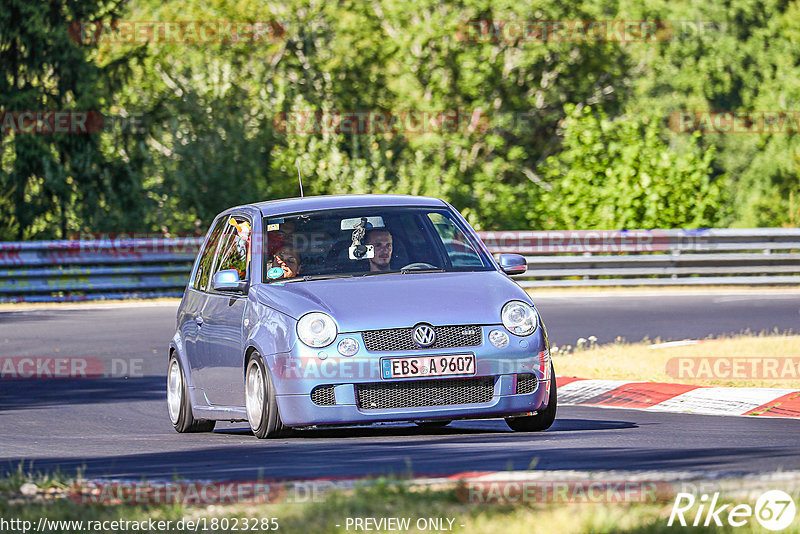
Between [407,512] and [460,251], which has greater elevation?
[460,251]

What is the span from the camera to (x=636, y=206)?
104ft

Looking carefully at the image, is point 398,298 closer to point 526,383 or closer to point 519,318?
point 519,318

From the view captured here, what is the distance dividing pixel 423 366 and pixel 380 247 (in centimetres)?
132

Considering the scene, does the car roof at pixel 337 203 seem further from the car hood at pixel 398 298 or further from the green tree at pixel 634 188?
the green tree at pixel 634 188

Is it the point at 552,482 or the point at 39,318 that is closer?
the point at 552,482

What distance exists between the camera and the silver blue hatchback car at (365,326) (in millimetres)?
8781

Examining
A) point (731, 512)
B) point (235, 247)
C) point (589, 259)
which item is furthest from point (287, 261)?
point (589, 259)

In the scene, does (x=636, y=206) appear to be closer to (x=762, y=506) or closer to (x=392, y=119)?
(x=392, y=119)

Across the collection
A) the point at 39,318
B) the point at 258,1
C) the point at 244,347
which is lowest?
the point at 39,318

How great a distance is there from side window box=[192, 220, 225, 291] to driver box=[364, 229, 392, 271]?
153 centimetres

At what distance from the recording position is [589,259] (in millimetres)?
27016

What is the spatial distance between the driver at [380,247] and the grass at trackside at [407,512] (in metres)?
3.60

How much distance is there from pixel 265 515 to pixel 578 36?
4034cm

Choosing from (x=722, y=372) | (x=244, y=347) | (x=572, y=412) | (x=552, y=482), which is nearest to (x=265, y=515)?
(x=552, y=482)
